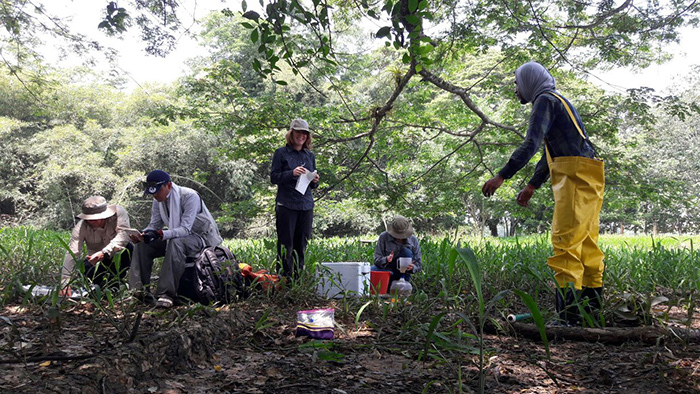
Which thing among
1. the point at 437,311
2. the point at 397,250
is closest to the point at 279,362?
the point at 437,311

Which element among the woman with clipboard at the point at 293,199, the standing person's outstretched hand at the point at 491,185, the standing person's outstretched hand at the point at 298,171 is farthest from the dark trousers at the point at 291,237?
the standing person's outstretched hand at the point at 491,185

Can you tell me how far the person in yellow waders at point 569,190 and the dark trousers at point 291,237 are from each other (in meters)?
2.03

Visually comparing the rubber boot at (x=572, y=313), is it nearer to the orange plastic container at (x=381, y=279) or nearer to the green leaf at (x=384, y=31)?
the orange plastic container at (x=381, y=279)

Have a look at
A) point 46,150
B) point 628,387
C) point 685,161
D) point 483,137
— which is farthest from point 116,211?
point 685,161

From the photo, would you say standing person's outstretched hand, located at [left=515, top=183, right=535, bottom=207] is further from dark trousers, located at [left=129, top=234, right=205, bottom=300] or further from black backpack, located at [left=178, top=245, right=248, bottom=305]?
dark trousers, located at [left=129, top=234, right=205, bottom=300]

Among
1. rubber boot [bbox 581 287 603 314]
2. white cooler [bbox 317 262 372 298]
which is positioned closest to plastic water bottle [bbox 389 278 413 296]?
white cooler [bbox 317 262 372 298]

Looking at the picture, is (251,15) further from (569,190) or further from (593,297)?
(593,297)

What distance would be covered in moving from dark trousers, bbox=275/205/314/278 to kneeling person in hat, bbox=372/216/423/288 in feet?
2.45

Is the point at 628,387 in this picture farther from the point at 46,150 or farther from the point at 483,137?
the point at 46,150

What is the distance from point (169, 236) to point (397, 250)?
2.14 metres

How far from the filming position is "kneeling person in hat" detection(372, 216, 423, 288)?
4.48 m

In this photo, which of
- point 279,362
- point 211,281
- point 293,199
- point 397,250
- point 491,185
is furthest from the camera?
point 397,250

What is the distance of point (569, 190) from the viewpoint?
3.03 meters

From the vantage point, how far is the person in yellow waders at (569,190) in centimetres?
301
